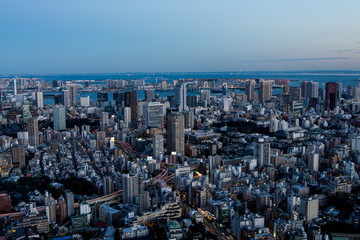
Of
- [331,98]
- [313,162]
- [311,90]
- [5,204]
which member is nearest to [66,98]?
[311,90]

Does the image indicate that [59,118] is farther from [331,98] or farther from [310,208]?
[331,98]

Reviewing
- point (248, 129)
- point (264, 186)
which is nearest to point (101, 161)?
point (264, 186)

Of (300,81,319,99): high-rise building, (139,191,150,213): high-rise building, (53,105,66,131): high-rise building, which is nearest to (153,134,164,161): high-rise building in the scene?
(139,191,150,213): high-rise building

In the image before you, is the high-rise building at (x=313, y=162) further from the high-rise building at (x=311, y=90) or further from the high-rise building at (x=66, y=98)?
the high-rise building at (x=66, y=98)

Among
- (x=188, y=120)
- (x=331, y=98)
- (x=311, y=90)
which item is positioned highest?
(x=311, y=90)

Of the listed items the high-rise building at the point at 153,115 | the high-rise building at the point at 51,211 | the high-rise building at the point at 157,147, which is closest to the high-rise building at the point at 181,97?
the high-rise building at the point at 153,115

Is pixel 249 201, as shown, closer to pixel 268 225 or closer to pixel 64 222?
pixel 268 225
